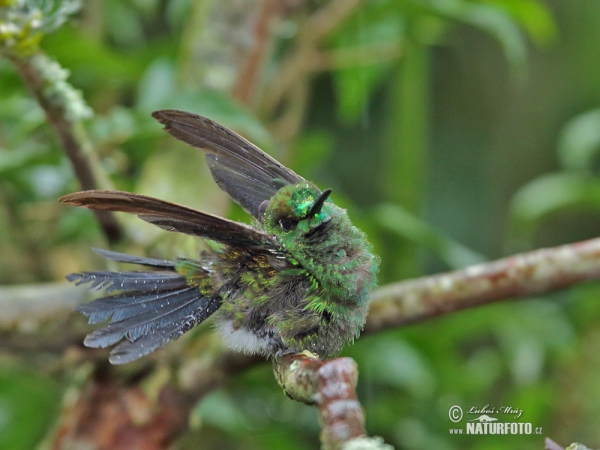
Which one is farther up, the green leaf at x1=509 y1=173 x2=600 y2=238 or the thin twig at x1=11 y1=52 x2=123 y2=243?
the green leaf at x1=509 y1=173 x2=600 y2=238

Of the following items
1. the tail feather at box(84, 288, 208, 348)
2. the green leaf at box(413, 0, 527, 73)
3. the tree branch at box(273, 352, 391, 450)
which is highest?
the green leaf at box(413, 0, 527, 73)

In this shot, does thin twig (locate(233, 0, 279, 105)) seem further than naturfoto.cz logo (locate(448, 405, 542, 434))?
Yes

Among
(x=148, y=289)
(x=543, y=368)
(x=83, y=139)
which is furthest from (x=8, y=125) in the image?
(x=543, y=368)

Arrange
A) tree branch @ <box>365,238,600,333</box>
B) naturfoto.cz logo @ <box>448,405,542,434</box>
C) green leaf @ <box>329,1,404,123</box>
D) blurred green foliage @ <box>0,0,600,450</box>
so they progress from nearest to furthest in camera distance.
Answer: tree branch @ <box>365,238,600,333</box> → naturfoto.cz logo @ <box>448,405,542,434</box> → blurred green foliage @ <box>0,0,600,450</box> → green leaf @ <box>329,1,404,123</box>

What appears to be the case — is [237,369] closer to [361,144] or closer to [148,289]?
[148,289]

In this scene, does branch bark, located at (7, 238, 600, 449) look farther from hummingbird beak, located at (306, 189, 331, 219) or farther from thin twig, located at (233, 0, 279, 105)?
thin twig, located at (233, 0, 279, 105)

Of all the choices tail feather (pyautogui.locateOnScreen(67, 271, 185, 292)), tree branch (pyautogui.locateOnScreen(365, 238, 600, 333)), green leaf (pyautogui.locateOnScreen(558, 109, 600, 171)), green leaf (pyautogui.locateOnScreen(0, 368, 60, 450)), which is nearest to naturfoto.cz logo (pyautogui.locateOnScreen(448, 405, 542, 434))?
tree branch (pyautogui.locateOnScreen(365, 238, 600, 333))
